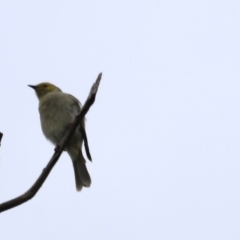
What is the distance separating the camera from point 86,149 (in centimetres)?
653

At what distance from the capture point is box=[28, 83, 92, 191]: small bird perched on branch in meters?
6.73

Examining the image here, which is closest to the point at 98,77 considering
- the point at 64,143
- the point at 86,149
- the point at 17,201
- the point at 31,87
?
the point at 64,143

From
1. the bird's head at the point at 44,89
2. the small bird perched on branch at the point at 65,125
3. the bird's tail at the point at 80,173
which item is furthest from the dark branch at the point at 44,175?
the bird's head at the point at 44,89

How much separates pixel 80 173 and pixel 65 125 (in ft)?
2.71

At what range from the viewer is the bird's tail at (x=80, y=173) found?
7.01 meters

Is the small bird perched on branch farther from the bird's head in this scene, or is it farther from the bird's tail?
the bird's head

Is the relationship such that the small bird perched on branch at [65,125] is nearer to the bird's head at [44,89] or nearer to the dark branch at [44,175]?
the bird's head at [44,89]

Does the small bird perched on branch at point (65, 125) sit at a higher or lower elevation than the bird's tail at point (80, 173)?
higher

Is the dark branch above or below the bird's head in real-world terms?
below

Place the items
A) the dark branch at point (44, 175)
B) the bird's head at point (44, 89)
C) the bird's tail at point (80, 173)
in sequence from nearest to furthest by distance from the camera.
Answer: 1. the dark branch at point (44, 175)
2. the bird's tail at point (80, 173)
3. the bird's head at point (44, 89)

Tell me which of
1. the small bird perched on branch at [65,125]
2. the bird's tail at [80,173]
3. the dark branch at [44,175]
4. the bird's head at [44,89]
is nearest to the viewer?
the dark branch at [44,175]

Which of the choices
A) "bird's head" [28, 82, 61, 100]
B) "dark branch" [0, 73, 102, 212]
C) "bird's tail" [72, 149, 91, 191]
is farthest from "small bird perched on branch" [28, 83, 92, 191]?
"dark branch" [0, 73, 102, 212]

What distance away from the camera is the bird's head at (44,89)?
8160 mm

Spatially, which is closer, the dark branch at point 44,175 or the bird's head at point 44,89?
the dark branch at point 44,175
